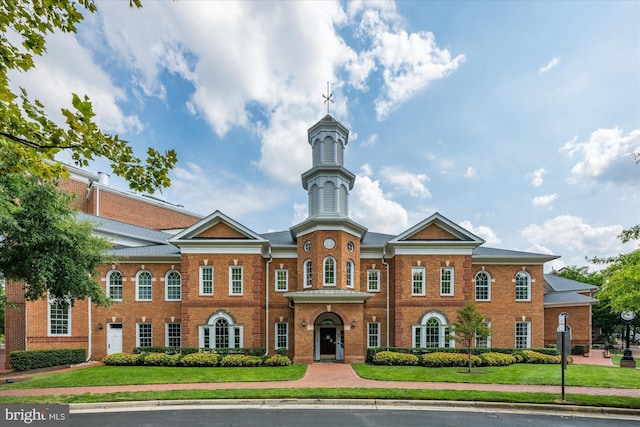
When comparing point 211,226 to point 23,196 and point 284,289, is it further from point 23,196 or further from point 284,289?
point 23,196

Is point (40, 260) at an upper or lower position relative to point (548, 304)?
upper

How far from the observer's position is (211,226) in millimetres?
23844

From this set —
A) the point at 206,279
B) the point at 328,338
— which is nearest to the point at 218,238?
the point at 206,279

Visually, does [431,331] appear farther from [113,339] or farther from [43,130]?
[43,130]

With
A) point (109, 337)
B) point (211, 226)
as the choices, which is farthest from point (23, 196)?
point (109, 337)

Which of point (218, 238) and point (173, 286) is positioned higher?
point (218, 238)

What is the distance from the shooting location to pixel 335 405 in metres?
12.6

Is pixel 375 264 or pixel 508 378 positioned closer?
pixel 508 378

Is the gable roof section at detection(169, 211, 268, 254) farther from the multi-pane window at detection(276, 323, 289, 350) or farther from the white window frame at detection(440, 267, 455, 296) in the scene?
the white window frame at detection(440, 267, 455, 296)

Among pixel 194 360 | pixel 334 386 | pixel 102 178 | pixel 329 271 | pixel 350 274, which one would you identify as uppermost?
pixel 102 178

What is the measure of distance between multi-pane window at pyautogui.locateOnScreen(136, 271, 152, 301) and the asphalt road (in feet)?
43.2

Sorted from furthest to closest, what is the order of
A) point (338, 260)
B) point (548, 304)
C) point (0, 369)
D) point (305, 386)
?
1. point (548, 304)
2. point (338, 260)
3. point (0, 369)
4. point (305, 386)

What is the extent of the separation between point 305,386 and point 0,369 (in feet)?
63.1

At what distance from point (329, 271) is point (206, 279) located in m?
8.03
